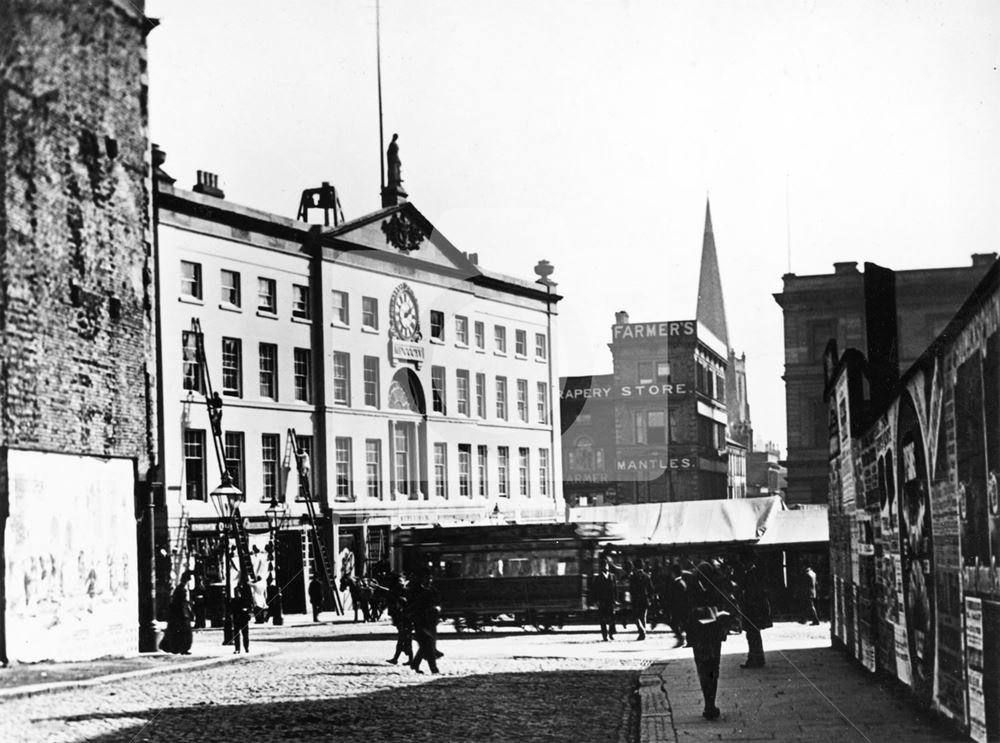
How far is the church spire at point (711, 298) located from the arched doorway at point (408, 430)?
12008cm

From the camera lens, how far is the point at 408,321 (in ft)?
116

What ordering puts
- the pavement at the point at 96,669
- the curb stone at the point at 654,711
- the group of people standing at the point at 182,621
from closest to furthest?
the curb stone at the point at 654,711 → the pavement at the point at 96,669 → the group of people standing at the point at 182,621

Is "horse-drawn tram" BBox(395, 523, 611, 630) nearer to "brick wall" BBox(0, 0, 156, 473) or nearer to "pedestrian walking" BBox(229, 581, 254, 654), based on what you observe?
"pedestrian walking" BBox(229, 581, 254, 654)

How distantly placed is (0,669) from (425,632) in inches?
224

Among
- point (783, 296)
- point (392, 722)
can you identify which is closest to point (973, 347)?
point (392, 722)

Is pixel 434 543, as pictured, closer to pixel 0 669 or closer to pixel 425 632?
pixel 425 632

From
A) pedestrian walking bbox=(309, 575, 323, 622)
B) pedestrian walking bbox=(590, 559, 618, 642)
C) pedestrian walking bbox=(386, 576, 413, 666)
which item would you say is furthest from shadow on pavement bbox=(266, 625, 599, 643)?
pedestrian walking bbox=(386, 576, 413, 666)

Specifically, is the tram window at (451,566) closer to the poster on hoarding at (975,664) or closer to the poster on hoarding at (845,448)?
the poster on hoarding at (845,448)

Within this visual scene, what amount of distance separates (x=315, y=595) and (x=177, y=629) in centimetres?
1194

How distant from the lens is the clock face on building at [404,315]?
35.2 meters

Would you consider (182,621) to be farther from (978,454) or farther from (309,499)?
(978,454)

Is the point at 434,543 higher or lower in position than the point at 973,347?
lower

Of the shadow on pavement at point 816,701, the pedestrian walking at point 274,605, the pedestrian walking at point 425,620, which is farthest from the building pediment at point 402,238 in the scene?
the shadow on pavement at point 816,701

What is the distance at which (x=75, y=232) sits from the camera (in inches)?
837
